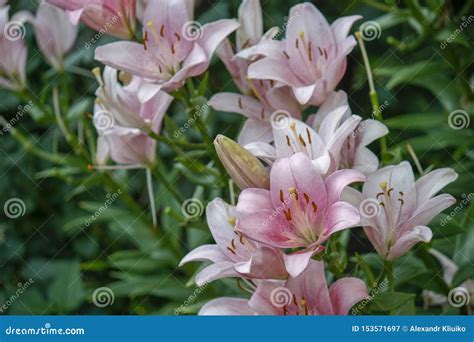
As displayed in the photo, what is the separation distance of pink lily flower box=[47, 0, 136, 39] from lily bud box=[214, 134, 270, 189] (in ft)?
0.69

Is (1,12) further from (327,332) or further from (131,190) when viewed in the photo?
(327,332)

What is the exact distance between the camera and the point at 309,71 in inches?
36.1

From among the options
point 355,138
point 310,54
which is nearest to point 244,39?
point 310,54

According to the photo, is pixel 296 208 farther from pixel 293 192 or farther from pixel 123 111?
pixel 123 111

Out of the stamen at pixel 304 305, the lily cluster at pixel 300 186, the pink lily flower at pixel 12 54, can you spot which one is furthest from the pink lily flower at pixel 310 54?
the pink lily flower at pixel 12 54

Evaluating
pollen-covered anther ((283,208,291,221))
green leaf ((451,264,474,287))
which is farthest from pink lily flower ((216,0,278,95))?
green leaf ((451,264,474,287))

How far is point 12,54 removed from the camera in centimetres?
111

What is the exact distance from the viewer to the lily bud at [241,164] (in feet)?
2.58

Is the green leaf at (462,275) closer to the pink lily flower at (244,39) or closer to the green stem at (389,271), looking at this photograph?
the green stem at (389,271)

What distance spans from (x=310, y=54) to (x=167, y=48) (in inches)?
6.1

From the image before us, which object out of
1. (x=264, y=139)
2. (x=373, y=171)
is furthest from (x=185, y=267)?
(x=373, y=171)

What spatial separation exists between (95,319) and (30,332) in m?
0.09

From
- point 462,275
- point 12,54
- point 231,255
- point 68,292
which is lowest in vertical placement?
point 68,292

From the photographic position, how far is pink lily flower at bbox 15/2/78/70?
115 cm
